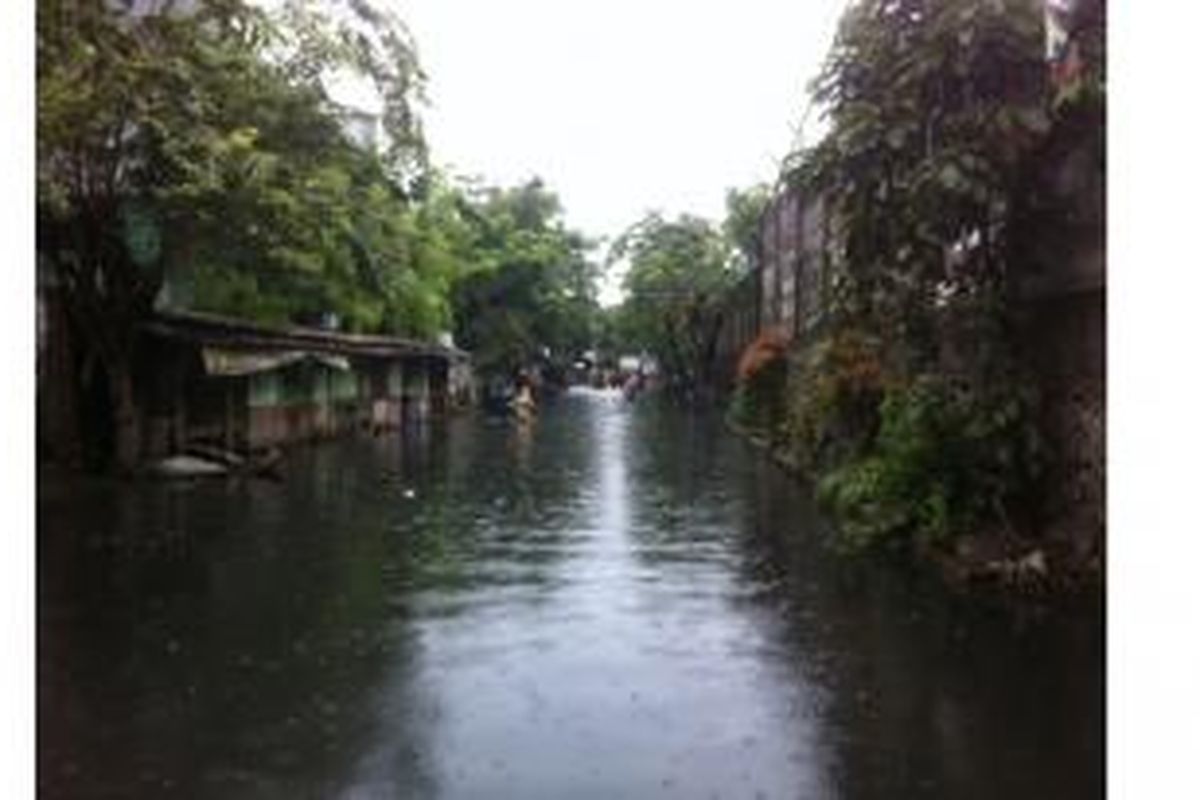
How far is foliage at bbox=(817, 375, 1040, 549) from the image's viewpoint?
1488 centimetres

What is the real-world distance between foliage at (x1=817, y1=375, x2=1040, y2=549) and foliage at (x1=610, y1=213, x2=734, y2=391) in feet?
175

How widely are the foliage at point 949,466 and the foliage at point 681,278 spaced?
175ft

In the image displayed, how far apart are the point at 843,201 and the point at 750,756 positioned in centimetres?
781

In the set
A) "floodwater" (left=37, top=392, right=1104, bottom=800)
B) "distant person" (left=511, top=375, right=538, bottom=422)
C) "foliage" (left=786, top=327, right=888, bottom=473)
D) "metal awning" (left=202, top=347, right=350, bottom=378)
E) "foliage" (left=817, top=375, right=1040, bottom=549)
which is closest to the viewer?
"floodwater" (left=37, top=392, right=1104, bottom=800)

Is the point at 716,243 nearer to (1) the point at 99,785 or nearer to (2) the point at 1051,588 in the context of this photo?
(2) the point at 1051,588

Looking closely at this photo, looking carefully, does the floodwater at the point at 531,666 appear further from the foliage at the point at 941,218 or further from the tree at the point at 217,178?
the tree at the point at 217,178

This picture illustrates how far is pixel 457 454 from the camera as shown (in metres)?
33.5

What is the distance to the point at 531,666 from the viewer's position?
11.1 m

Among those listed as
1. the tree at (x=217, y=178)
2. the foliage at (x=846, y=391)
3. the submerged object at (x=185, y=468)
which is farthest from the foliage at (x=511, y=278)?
the foliage at (x=846, y=391)

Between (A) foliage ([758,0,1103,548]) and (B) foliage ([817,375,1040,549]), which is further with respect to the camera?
(B) foliage ([817,375,1040,549])

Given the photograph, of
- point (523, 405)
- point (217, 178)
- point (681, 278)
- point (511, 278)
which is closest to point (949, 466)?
point (217, 178)

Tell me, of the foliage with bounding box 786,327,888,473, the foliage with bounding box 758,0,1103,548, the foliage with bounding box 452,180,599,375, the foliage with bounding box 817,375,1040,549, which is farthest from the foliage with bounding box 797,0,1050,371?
the foliage with bounding box 452,180,599,375

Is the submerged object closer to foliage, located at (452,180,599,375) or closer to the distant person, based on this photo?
the distant person

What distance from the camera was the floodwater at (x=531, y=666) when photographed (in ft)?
27.9
